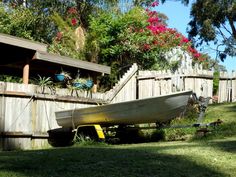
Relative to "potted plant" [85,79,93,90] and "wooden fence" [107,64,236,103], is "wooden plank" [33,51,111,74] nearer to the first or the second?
"potted plant" [85,79,93,90]

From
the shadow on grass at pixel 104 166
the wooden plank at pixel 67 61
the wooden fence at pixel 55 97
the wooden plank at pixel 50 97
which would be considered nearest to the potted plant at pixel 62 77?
the wooden plank at pixel 67 61

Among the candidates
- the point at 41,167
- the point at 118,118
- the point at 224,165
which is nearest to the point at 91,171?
the point at 41,167

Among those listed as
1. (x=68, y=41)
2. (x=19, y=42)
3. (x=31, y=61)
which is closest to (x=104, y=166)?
(x=19, y=42)

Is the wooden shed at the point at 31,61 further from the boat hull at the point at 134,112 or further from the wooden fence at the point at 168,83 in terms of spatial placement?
the boat hull at the point at 134,112

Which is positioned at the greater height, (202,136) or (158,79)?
(158,79)

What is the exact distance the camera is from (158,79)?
1434 centimetres

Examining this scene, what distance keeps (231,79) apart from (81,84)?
574 centimetres

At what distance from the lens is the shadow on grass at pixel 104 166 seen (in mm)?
4957

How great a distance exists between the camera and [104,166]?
5.39 meters

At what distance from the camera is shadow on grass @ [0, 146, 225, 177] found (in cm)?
496

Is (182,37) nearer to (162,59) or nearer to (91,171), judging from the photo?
(162,59)

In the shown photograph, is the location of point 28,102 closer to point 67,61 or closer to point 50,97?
point 50,97

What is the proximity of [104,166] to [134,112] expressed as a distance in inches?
194

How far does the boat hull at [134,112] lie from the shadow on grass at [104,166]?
3656 millimetres
